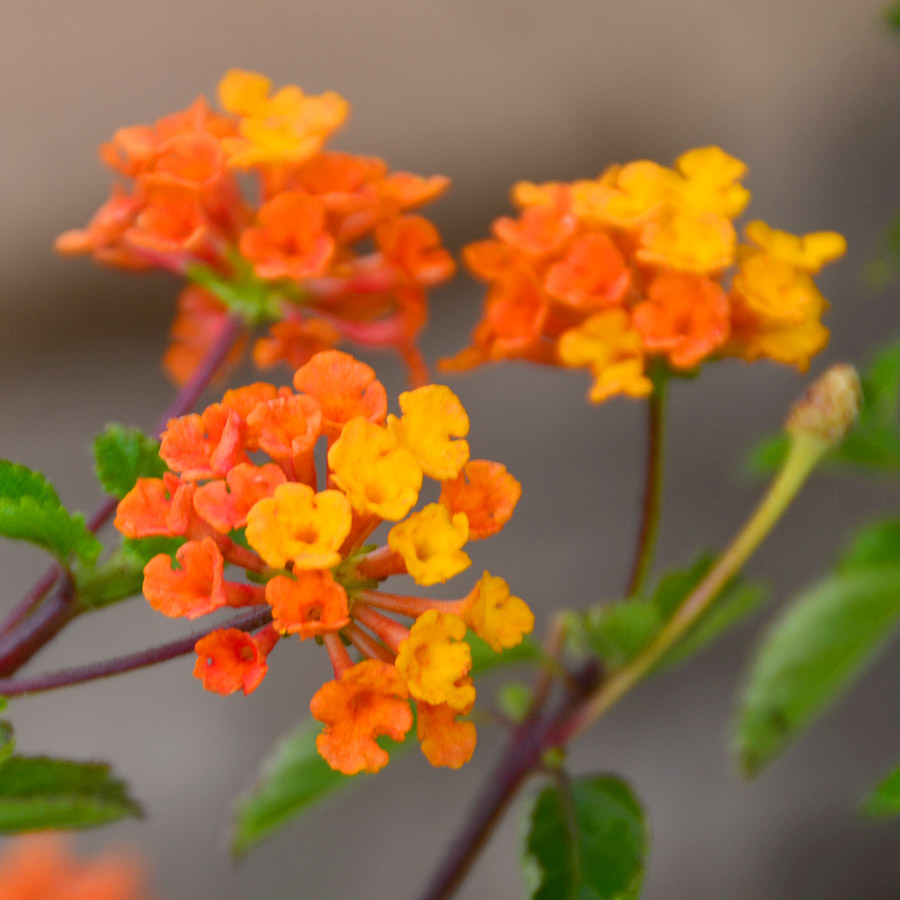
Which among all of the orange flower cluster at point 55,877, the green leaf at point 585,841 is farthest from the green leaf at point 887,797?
the orange flower cluster at point 55,877

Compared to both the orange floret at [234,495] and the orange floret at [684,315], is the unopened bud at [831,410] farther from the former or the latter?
the orange floret at [234,495]

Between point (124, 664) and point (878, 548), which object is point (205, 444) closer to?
point (124, 664)

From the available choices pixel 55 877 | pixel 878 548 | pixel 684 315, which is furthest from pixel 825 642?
pixel 55 877

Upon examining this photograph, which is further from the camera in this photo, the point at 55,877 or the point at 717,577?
the point at 55,877

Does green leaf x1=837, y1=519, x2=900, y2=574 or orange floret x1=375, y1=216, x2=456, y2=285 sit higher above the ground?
orange floret x1=375, y1=216, x2=456, y2=285

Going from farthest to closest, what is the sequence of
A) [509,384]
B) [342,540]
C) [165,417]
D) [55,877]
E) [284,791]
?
[509,384], [55,877], [284,791], [165,417], [342,540]

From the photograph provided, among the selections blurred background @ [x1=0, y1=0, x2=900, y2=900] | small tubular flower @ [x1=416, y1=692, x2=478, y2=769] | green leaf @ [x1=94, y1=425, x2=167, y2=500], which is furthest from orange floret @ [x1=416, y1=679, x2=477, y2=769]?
blurred background @ [x1=0, y1=0, x2=900, y2=900]

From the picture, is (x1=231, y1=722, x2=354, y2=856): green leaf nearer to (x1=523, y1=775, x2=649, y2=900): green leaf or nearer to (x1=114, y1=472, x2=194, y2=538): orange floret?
(x1=523, y1=775, x2=649, y2=900): green leaf
